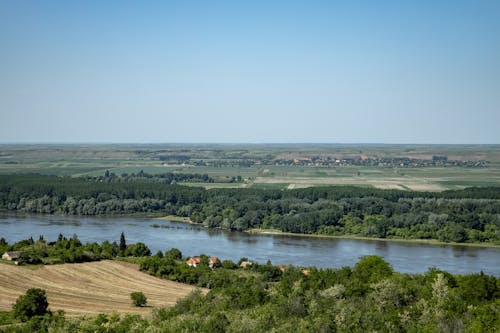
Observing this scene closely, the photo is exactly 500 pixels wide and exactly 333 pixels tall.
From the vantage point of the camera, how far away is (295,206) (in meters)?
78.2

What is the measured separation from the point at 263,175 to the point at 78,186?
4875cm

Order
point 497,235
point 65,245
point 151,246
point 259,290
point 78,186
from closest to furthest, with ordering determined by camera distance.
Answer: point 259,290
point 65,245
point 151,246
point 497,235
point 78,186

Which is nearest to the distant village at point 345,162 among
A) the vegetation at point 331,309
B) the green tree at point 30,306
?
the vegetation at point 331,309

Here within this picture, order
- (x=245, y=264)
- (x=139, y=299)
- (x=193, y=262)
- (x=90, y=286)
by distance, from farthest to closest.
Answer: (x=245, y=264)
(x=193, y=262)
(x=90, y=286)
(x=139, y=299)

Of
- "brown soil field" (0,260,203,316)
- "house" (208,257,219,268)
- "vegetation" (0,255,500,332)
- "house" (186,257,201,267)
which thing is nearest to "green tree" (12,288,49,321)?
"brown soil field" (0,260,203,316)

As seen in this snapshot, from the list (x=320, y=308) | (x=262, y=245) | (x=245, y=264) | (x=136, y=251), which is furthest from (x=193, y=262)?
(x=320, y=308)

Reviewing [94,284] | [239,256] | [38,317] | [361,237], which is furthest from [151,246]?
[38,317]

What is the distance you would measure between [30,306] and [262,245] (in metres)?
31.8

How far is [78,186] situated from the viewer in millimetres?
92688

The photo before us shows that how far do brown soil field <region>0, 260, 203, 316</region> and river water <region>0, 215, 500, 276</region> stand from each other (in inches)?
427

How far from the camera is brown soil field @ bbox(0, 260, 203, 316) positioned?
111 feet

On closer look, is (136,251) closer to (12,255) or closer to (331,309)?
(12,255)

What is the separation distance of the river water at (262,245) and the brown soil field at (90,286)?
10849mm

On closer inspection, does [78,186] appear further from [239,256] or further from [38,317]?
[38,317]
